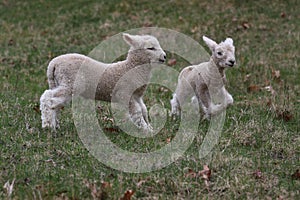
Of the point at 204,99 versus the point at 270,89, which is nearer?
the point at 204,99

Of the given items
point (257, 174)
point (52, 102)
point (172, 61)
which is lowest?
point (172, 61)

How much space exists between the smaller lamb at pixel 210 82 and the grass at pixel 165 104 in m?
0.29

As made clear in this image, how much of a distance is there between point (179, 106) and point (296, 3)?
8227 millimetres

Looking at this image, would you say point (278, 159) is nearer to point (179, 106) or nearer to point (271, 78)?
point (179, 106)

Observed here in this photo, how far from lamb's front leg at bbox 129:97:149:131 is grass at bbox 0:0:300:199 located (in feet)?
0.73

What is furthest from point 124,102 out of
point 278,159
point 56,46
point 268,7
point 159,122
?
point 268,7

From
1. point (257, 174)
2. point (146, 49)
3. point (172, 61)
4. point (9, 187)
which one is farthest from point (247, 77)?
point (9, 187)

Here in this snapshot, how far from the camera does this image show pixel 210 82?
751cm

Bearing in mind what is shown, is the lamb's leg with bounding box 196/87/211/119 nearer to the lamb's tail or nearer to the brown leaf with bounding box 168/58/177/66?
the lamb's tail

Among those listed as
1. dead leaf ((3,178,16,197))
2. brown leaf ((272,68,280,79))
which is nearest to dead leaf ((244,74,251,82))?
brown leaf ((272,68,280,79))

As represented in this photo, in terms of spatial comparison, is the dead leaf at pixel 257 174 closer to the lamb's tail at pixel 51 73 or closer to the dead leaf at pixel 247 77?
the lamb's tail at pixel 51 73

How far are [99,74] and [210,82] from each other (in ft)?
5.09

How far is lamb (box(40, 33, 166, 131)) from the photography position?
263 inches

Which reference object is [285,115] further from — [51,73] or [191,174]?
[51,73]
